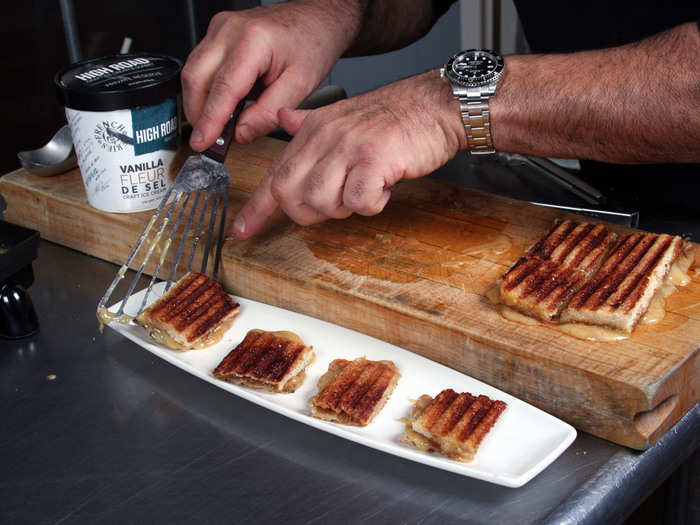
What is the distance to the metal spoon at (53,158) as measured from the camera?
1837 millimetres

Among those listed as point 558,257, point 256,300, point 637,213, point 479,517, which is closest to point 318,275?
point 256,300

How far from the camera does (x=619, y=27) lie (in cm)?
201

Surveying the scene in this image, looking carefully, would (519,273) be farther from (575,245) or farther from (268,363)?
(268,363)

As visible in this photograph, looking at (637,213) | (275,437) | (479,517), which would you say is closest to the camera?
(479,517)

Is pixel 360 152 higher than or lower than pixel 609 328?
higher

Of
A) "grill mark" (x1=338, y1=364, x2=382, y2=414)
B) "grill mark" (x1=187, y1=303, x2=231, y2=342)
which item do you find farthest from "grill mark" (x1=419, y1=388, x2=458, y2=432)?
"grill mark" (x1=187, y1=303, x2=231, y2=342)

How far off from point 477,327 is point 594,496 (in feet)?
1.03

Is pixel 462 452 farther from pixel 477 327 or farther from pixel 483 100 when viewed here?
pixel 483 100

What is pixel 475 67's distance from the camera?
1496mm

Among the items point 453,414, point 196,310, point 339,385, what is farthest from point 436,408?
point 196,310

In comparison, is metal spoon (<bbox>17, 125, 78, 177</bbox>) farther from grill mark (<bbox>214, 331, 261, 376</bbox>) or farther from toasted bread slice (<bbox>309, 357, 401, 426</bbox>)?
toasted bread slice (<bbox>309, 357, 401, 426</bbox>)

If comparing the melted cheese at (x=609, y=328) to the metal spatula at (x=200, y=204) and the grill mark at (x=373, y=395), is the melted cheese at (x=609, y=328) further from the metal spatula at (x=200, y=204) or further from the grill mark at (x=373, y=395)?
the metal spatula at (x=200, y=204)

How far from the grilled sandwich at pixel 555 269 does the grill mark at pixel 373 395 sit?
0.24m

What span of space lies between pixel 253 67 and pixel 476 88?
0.50 metres
